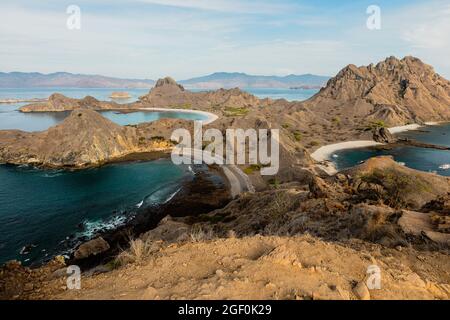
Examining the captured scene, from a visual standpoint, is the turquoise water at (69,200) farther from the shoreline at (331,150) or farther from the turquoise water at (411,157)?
the turquoise water at (411,157)

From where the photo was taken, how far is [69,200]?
57.3 metres

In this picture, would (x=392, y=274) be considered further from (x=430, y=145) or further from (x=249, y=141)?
(x=430, y=145)

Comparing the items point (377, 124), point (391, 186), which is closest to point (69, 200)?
point (391, 186)

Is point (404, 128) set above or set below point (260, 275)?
above

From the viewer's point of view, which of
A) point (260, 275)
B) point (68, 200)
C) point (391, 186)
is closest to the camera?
point (260, 275)

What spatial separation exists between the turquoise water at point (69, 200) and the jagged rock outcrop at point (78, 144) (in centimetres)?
659

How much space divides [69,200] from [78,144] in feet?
119

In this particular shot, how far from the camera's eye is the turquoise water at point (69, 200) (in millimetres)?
42094

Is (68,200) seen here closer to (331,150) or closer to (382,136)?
(331,150)

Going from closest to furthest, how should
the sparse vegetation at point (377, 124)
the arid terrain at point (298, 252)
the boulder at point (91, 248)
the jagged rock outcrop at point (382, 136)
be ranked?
the arid terrain at point (298, 252), the boulder at point (91, 248), the jagged rock outcrop at point (382, 136), the sparse vegetation at point (377, 124)

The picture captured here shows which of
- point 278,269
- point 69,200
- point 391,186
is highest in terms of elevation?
point 278,269

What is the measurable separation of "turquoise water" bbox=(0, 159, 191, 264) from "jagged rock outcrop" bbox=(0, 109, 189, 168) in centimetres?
659

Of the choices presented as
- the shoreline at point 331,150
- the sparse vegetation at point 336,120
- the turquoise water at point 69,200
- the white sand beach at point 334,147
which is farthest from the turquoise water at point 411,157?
the turquoise water at point 69,200

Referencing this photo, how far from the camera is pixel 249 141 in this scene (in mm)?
95188
